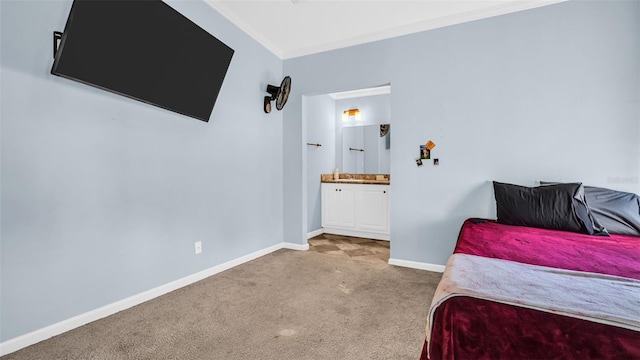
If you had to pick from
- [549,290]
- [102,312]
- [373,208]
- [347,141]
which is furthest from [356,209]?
[549,290]

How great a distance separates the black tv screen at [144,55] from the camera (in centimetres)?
166

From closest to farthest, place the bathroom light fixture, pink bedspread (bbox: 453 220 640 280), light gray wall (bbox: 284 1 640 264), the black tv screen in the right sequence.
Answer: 1. pink bedspread (bbox: 453 220 640 280)
2. the black tv screen
3. light gray wall (bbox: 284 1 640 264)
4. the bathroom light fixture

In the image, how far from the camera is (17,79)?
1.67 m

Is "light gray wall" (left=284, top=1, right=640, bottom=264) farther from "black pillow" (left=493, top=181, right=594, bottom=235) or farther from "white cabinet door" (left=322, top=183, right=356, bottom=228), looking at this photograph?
"white cabinet door" (left=322, top=183, right=356, bottom=228)

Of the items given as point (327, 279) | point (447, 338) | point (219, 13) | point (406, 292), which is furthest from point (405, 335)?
point (219, 13)

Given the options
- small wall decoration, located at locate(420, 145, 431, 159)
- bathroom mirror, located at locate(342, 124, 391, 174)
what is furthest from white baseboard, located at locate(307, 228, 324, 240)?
small wall decoration, located at locate(420, 145, 431, 159)

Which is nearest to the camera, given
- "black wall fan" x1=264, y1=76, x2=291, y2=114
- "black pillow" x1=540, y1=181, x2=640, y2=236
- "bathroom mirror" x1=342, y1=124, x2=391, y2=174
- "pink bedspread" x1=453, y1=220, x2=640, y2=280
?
"pink bedspread" x1=453, y1=220, x2=640, y2=280

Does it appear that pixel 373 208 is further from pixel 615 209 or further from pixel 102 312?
pixel 102 312

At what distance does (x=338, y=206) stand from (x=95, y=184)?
3258 millimetres

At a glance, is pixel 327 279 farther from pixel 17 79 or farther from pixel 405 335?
pixel 17 79

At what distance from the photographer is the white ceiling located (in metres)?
2.79

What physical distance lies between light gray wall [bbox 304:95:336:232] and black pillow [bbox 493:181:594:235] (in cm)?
265

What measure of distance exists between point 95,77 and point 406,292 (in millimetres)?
2697

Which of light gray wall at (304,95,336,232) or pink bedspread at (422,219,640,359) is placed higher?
light gray wall at (304,95,336,232)
